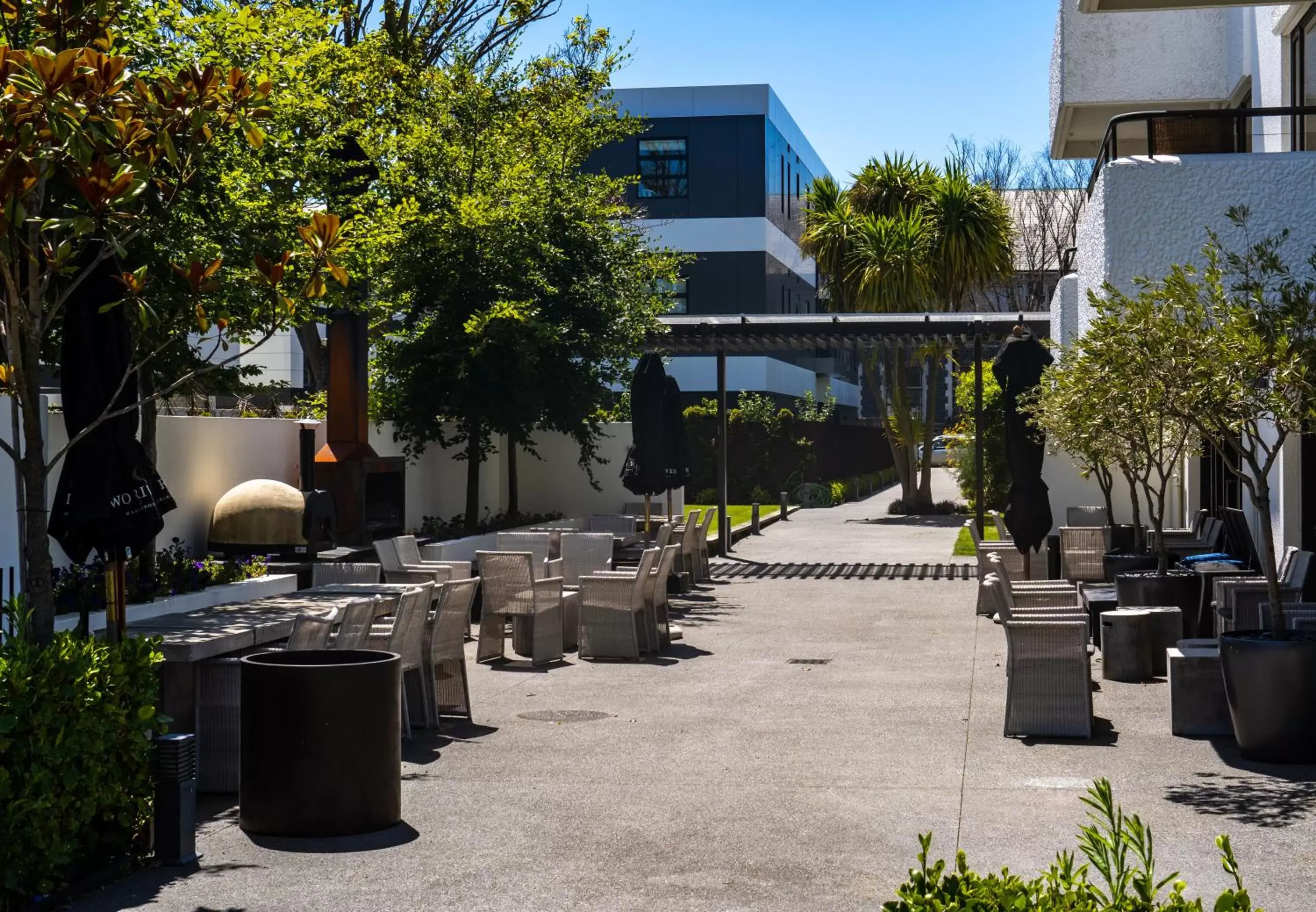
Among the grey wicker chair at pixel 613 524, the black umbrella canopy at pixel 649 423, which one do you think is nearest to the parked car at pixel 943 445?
the grey wicker chair at pixel 613 524

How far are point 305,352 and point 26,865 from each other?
2273 centimetres

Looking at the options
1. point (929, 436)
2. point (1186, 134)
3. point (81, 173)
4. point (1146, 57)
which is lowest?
→ point (929, 436)

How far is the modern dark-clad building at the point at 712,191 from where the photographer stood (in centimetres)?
4688

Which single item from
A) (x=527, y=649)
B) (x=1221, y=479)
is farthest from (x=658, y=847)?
(x=1221, y=479)

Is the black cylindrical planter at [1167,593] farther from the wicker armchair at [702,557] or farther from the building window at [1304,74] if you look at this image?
the wicker armchair at [702,557]

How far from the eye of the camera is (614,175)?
46.2m

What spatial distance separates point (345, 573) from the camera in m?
13.2

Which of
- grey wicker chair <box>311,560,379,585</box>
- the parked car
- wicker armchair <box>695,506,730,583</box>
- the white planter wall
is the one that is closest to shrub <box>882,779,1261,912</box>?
the white planter wall

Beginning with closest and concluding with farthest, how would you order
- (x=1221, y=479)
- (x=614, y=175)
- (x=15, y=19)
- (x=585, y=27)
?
(x=15, y=19) → (x=1221, y=479) → (x=585, y=27) → (x=614, y=175)

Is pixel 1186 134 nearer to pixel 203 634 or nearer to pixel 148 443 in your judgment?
pixel 148 443

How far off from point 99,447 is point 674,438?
49.2 feet

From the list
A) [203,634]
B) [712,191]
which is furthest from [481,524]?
[712,191]

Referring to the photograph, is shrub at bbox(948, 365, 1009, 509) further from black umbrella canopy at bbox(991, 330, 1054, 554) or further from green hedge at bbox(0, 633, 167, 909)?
green hedge at bbox(0, 633, 167, 909)

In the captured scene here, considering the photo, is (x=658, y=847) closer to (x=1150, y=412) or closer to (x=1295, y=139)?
(x=1150, y=412)
